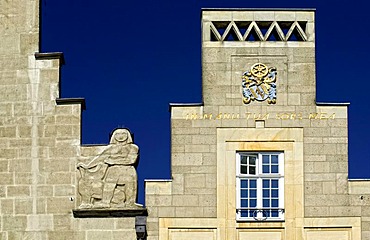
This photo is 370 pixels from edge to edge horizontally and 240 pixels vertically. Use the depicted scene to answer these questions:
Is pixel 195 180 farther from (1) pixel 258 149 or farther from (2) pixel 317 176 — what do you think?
(2) pixel 317 176

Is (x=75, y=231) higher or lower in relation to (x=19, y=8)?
lower

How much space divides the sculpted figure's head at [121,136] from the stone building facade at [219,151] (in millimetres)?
448

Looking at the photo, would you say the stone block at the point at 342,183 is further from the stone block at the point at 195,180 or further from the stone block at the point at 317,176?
the stone block at the point at 195,180

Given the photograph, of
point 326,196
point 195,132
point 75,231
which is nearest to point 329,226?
point 326,196

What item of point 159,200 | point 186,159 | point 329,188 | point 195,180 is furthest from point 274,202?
point 159,200

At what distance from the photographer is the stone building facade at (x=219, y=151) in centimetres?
2348

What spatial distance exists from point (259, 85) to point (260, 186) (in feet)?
6.10

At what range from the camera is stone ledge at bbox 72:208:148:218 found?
23.3m

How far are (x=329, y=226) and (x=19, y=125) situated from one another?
584 cm

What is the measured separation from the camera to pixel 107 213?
23.3m

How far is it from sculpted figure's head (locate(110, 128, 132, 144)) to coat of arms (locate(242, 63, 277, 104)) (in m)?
2.27

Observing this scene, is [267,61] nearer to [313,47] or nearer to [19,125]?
[313,47]

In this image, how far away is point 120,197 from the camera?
23.4 metres

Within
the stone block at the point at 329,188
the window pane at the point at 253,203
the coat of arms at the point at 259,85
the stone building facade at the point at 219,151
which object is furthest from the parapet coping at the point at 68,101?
the stone block at the point at 329,188
